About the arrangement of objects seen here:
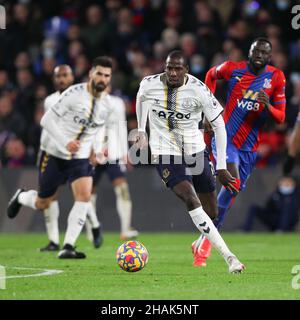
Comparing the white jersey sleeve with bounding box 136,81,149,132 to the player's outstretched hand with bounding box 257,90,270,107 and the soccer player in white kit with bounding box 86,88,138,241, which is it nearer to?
the player's outstretched hand with bounding box 257,90,270,107

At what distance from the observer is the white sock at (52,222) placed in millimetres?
13781

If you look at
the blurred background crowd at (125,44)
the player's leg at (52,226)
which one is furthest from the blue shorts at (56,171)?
the blurred background crowd at (125,44)

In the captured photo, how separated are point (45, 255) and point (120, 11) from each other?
29.9 feet

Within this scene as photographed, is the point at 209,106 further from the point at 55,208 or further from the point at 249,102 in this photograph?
the point at 55,208

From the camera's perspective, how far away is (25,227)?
18.3 metres

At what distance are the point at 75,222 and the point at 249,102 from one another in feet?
8.84

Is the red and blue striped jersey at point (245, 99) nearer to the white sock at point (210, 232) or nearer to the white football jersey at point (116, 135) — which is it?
the white sock at point (210, 232)

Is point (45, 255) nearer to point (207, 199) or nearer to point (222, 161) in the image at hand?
point (207, 199)

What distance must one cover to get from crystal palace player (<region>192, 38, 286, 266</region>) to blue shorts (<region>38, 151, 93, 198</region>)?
1.89 m

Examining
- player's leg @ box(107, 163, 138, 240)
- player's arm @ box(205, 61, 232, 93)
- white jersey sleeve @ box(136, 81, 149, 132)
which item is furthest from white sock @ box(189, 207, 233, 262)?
player's leg @ box(107, 163, 138, 240)

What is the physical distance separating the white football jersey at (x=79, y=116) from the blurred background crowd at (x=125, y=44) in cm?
586

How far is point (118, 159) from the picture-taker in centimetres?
1547

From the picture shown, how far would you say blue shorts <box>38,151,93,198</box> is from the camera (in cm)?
1218

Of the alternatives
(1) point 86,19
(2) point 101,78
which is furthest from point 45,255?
(1) point 86,19
